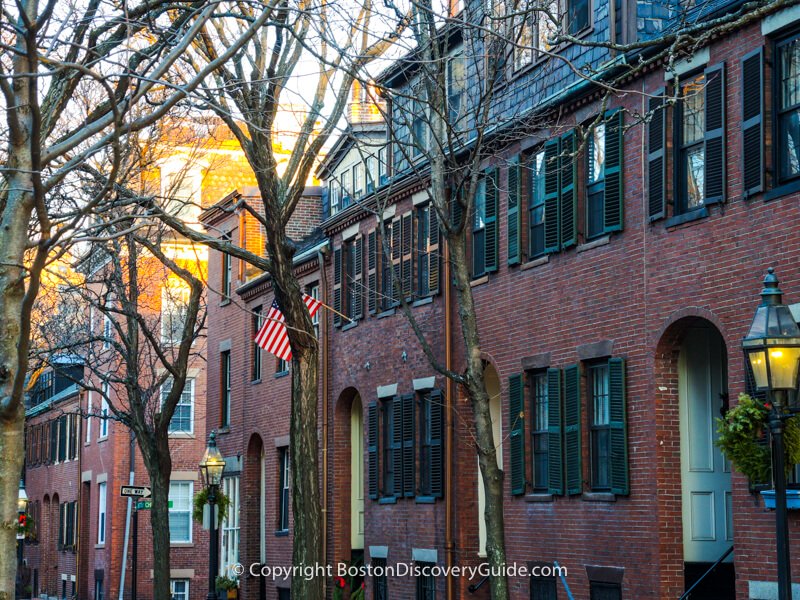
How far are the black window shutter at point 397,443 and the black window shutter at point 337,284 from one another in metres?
3.70

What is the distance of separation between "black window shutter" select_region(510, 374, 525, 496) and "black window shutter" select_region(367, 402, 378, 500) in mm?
6281

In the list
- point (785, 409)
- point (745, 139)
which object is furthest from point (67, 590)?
point (785, 409)

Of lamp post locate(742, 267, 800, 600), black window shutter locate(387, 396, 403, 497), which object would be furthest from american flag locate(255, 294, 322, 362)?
lamp post locate(742, 267, 800, 600)

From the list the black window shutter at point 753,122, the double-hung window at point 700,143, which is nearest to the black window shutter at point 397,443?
the double-hung window at point 700,143

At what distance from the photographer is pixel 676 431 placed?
1800 cm

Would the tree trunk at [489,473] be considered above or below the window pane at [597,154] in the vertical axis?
below

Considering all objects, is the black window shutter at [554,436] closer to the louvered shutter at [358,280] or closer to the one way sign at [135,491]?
the louvered shutter at [358,280]

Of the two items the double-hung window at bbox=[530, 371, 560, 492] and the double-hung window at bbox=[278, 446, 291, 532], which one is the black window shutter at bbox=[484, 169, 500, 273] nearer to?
the double-hung window at bbox=[530, 371, 560, 492]

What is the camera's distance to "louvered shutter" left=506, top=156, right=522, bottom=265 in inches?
853

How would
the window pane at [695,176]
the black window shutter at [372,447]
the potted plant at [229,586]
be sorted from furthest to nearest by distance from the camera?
1. the potted plant at [229,586]
2. the black window shutter at [372,447]
3. the window pane at [695,176]

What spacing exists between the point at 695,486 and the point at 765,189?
441cm

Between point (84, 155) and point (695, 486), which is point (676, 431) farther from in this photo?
point (84, 155)

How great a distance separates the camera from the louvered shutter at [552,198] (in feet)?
67.4

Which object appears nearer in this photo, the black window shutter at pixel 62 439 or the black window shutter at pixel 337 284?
the black window shutter at pixel 337 284
